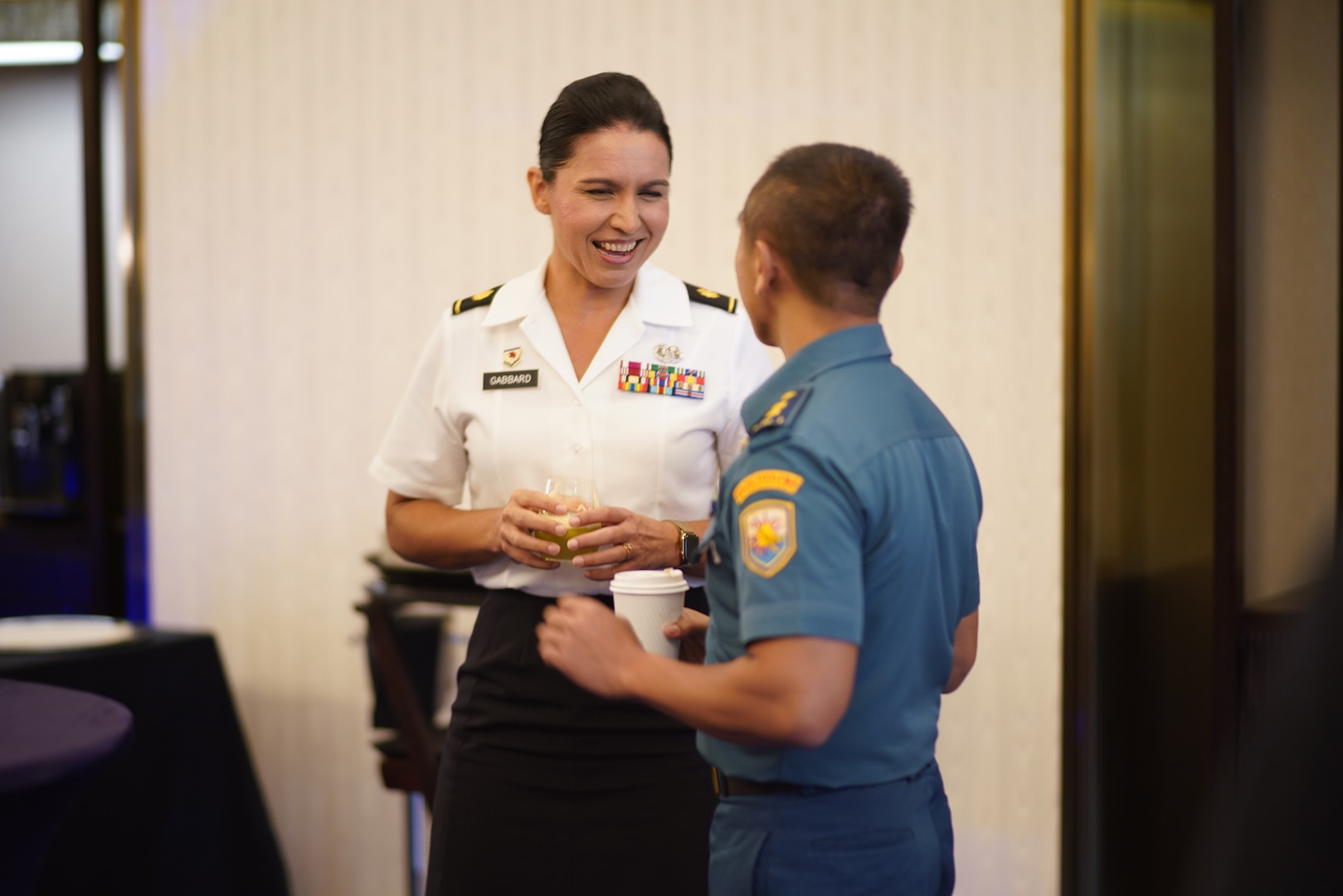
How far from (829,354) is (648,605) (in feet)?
1.23

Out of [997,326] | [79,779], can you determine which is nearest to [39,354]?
[79,779]

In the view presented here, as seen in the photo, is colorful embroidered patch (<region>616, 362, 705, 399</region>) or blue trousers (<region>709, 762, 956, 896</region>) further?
colorful embroidered patch (<region>616, 362, 705, 399</region>)

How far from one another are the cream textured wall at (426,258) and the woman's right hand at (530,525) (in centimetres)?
151

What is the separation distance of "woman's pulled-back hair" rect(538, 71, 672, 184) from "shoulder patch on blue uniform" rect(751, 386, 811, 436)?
2.07 ft

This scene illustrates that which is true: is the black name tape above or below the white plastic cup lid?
above

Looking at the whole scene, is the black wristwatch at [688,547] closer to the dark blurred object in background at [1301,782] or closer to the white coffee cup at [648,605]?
the white coffee cup at [648,605]

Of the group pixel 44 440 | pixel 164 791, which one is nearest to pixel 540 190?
pixel 164 791

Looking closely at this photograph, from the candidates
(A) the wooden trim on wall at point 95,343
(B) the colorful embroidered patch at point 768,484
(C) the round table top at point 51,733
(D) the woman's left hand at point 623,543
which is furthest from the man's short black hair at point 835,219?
(A) the wooden trim on wall at point 95,343

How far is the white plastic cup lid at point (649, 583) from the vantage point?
4.28ft

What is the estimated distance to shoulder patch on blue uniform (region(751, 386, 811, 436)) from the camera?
1.07 metres

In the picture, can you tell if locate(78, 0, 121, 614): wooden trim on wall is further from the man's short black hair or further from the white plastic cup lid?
the man's short black hair

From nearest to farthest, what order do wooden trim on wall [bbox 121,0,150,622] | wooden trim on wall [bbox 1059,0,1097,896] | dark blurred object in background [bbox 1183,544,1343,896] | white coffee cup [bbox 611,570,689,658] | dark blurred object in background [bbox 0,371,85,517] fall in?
dark blurred object in background [bbox 1183,544,1343,896], white coffee cup [bbox 611,570,689,658], wooden trim on wall [bbox 1059,0,1097,896], wooden trim on wall [bbox 121,0,150,622], dark blurred object in background [bbox 0,371,85,517]

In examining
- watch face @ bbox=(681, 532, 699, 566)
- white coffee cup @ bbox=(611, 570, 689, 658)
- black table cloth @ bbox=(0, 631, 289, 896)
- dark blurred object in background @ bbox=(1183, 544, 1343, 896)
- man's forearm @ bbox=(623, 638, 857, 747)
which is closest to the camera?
dark blurred object in background @ bbox=(1183, 544, 1343, 896)

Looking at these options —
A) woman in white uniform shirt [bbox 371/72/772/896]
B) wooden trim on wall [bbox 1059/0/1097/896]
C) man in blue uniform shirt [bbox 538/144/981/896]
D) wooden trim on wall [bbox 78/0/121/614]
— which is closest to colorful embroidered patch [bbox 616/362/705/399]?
woman in white uniform shirt [bbox 371/72/772/896]
